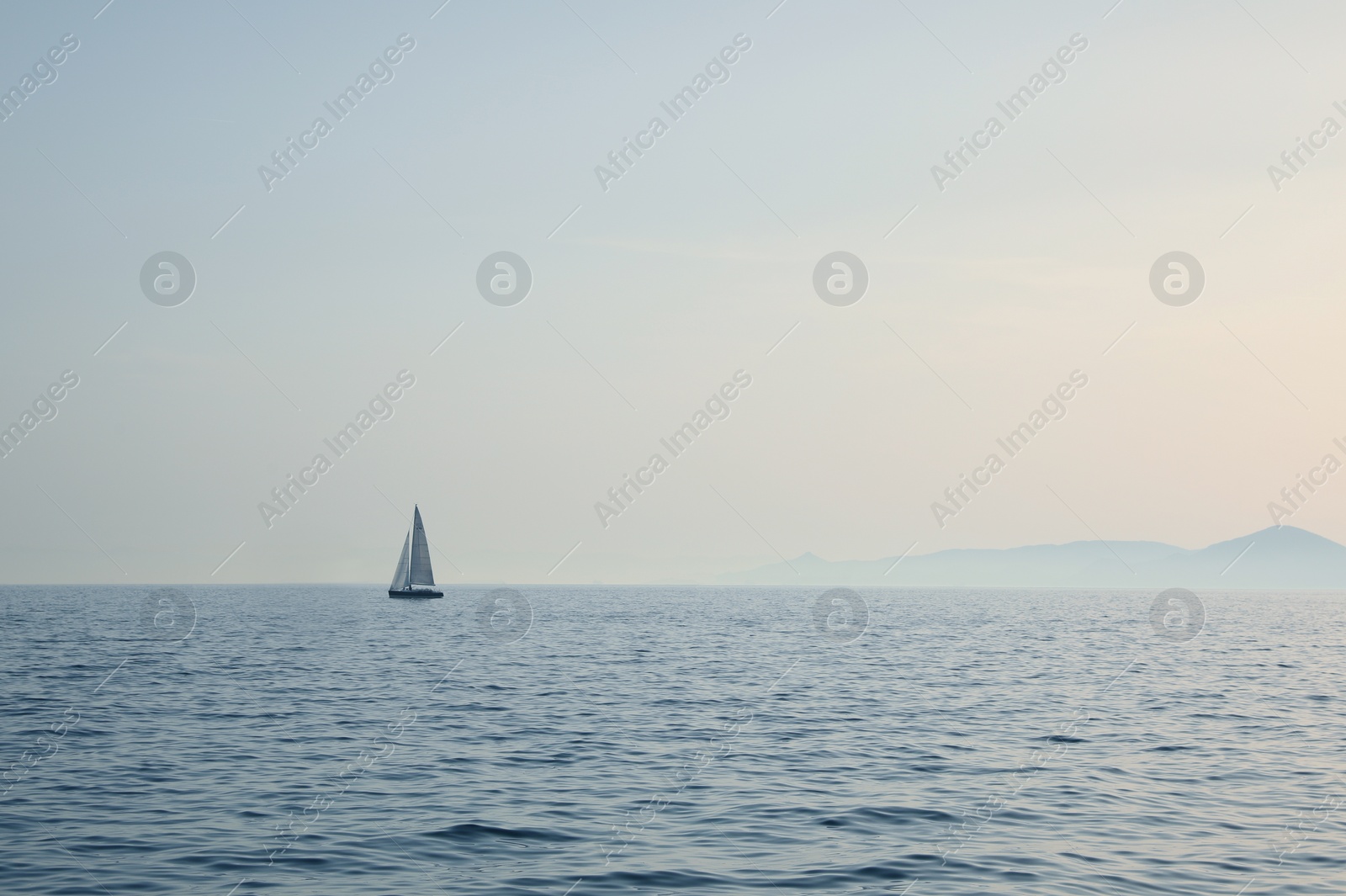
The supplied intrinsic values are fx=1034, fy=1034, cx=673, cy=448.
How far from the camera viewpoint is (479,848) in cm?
1805

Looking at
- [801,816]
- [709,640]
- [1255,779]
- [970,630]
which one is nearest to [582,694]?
[801,816]

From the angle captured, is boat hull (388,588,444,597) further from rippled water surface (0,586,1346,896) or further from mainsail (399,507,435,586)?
rippled water surface (0,586,1346,896)

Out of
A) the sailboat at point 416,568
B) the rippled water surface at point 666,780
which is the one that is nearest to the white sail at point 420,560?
the sailboat at point 416,568

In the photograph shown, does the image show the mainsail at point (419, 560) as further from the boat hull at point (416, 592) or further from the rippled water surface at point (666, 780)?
the rippled water surface at point (666, 780)

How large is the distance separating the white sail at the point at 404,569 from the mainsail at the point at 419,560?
1155 millimetres

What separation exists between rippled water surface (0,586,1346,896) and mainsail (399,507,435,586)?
73546mm

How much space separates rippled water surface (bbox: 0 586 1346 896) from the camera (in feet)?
55.3

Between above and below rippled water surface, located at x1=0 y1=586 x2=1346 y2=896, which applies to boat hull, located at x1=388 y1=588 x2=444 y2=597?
above

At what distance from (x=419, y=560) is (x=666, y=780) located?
364 ft

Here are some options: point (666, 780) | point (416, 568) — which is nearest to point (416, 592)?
point (416, 568)

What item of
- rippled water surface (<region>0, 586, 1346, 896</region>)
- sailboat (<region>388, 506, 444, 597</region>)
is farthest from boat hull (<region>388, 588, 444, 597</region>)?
rippled water surface (<region>0, 586, 1346, 896</region>)

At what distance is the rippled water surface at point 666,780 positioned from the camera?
16859 mm

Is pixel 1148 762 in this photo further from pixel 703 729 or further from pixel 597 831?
pixel 597 831

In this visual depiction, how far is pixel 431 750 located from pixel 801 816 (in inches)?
440
